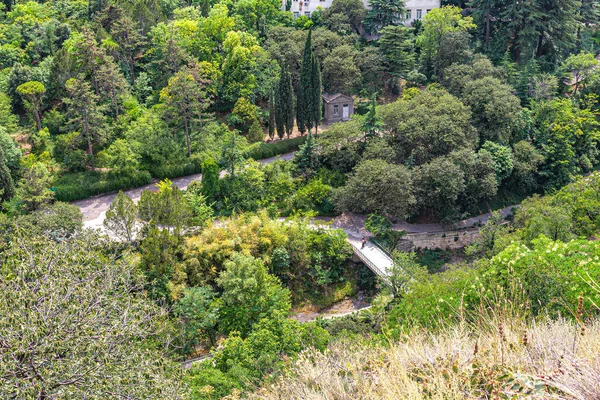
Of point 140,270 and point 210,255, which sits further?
point 210,255

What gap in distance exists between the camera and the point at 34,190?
33.2 metres

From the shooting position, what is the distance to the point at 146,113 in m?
41.8

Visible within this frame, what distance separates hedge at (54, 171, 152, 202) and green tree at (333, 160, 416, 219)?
1372cm

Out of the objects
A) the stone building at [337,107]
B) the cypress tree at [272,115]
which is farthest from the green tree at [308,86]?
the stone building at [337,107]

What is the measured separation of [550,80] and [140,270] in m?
36.5

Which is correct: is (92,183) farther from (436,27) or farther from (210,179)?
(436,27)

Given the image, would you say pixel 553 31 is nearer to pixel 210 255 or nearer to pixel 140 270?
pixel 210 255

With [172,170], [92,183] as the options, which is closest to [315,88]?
[172,170]

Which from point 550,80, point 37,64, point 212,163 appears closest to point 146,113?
point 212,163

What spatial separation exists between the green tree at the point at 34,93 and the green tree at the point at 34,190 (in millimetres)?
7940

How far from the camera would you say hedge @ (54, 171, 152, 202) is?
37031 millimetres

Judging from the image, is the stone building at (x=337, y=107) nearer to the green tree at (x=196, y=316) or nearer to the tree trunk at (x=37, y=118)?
the tree trunk at (x=37, y=118)

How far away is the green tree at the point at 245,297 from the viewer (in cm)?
2852

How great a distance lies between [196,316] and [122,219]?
7381 millimetres
